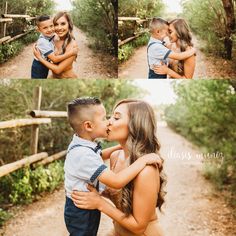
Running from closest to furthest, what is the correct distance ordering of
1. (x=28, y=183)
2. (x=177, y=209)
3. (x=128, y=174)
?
(x=128, y=174) < (x=177, y=209) < (x=28, y=183)

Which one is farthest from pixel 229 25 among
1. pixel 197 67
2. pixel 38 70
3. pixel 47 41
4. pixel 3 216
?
pixel 3 216

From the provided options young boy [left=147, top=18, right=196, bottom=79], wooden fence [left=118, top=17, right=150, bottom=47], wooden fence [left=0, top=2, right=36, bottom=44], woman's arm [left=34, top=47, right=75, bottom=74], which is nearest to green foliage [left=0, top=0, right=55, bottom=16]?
wooden fence [left=0, top=2, right=36, bottom=44]

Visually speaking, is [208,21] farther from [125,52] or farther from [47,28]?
[47,28]

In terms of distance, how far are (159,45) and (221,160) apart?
3.44ft

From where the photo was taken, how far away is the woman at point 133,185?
2299 mm

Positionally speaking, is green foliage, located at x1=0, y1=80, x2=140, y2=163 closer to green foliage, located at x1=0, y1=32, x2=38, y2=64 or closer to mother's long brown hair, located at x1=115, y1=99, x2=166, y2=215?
green foliage, located at x1=0, y1=32, x2=38, y2=64

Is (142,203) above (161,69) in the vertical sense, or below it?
below

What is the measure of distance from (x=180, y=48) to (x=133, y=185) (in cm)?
114

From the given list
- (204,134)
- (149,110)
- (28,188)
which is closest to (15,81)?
(28,188)

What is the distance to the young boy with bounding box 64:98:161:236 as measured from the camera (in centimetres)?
231

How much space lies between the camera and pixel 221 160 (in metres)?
3.44

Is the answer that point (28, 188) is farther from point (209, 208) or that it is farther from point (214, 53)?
point (214, 53)

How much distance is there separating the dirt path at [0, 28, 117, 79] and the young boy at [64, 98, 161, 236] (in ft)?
2.49

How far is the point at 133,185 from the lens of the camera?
237cm
